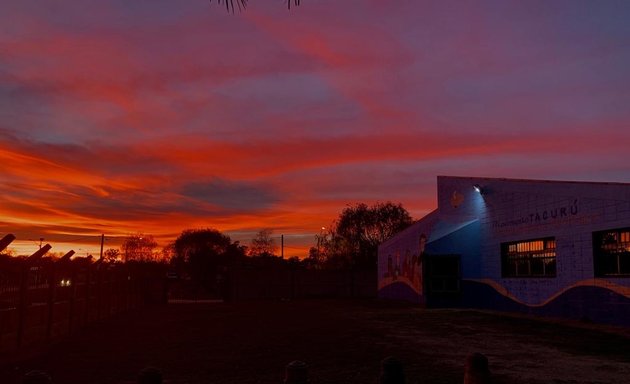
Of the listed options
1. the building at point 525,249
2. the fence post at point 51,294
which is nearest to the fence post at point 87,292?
the fence post at point 51,294

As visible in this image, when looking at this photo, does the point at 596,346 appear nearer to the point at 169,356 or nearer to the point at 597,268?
the point at 597,268

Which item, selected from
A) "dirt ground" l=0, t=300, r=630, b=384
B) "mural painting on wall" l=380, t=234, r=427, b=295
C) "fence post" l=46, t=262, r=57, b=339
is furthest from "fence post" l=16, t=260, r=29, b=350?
"mural painting on wall" l=380, t=234, r=427, b=295

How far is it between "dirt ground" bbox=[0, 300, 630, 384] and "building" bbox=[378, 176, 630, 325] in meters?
1.50

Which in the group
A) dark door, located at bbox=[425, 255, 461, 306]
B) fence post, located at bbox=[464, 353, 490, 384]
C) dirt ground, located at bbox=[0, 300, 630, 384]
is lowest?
dirt ground, located at bbox=[0, 300, 630, 384]

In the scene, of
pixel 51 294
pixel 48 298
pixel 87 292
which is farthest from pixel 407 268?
pixel 48 298

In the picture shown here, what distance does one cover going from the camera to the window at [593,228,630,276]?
1770 cm

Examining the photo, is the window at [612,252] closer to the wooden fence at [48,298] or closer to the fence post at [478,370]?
the fence post at [478,370]

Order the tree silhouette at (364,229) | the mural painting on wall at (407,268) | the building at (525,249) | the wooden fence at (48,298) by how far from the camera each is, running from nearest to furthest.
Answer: the wooden fence at (48,298)
the building at (525,249)
the mural painting on wall at (407,268)
the tree silhouette at (364,229)

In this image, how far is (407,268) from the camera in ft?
119

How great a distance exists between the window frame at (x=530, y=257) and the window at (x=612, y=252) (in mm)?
2481

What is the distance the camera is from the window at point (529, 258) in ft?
72.6

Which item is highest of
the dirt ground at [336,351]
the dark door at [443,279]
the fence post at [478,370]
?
the dark door at [443,279]

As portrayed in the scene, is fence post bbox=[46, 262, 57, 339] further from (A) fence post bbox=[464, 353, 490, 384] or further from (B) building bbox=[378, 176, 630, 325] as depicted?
(B) building bbox=[378, 176, 630, 325]

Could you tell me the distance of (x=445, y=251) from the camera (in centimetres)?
2931
